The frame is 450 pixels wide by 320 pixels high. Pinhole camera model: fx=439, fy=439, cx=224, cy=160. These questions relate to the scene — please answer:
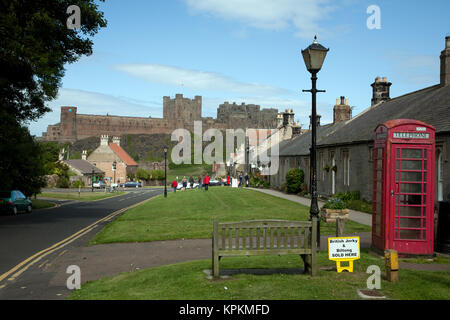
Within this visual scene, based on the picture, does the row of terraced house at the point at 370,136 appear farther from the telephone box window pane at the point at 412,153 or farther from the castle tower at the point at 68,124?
the castle tower at the point at 68,124

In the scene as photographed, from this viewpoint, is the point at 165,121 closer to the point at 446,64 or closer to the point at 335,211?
the point at 446,64

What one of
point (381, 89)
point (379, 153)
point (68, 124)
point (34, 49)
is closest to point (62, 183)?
point (381, 89)

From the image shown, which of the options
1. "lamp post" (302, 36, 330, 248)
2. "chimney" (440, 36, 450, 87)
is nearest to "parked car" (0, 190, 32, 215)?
"lamp post" (302, 36, 330, 248)

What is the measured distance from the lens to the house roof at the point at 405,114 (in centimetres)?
1808

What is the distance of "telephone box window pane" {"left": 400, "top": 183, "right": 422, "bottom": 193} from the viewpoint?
32.2ft

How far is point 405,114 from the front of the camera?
69.0 feet

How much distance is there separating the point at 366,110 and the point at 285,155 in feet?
38.0

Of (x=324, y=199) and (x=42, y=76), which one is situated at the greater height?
(x=42, y=76)

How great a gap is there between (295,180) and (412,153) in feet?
84.3

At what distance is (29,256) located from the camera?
11391mm

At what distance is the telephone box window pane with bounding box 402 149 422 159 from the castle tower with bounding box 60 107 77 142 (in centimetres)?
15331

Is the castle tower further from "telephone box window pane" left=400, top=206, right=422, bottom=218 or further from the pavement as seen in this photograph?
"telephone box window pane" left=400, top=206, right=422, bottom=218
